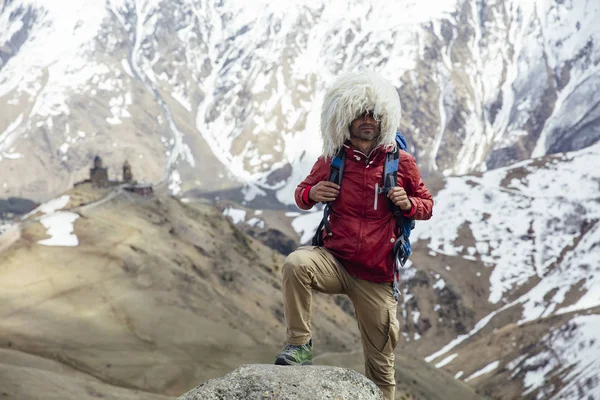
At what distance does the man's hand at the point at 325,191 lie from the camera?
7680 millimetres

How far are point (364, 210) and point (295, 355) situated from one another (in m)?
1.57

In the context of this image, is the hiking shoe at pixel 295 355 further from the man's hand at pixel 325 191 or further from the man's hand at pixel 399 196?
the man's hand at pixel 399 196

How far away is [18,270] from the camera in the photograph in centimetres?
3572

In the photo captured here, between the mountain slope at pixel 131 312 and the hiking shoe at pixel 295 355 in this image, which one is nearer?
the hiking shoe at pixel 295 355

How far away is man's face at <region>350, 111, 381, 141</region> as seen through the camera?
307 inches

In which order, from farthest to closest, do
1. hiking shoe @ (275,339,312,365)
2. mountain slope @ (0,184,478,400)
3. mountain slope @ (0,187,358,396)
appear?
mountain slope @ (0,187,358,396), mountain slope @ (0,184,478,400), hiking shoe @ (275,339,312,365)

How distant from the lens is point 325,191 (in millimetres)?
7711

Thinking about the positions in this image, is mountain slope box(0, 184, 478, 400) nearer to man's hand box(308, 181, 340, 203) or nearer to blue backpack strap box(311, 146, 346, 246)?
blue backpack strap box(311, 146, 346, 246)

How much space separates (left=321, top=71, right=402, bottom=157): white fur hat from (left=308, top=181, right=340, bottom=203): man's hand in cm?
39

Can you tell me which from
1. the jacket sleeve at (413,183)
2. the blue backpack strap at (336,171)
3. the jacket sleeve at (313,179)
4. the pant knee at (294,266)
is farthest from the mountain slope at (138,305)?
the jacket sleeve at (413,183)

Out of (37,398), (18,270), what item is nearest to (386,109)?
(37,398)

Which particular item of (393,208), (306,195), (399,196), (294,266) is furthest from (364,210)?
(294,266)

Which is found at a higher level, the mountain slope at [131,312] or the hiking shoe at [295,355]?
the hiking shoe at [295,355]

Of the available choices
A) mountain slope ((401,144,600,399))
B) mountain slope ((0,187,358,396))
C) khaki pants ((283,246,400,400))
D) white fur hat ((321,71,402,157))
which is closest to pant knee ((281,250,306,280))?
khaki pants ((283,246,400,400))
